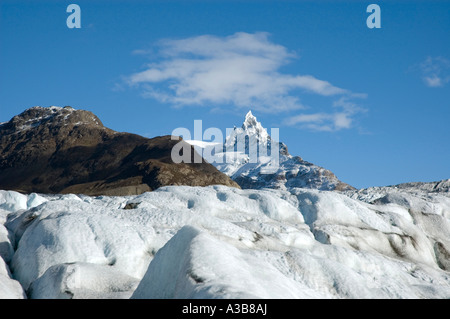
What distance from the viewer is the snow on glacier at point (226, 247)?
16.5 m

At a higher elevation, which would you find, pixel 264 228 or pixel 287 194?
pixel 287 194

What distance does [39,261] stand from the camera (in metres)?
23.0

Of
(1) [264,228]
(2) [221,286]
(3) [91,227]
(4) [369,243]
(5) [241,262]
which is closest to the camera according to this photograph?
(2) [221,286]

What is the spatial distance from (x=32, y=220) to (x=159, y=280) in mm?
14757

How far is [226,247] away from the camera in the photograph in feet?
58.7

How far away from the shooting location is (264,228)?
32625 mm

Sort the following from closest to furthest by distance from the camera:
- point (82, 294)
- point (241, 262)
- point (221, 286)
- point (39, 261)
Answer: point (221, 286), point (241, 262), point (82, 294), point (39, 261)

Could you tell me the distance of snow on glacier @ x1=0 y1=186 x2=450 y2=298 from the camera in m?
16.5

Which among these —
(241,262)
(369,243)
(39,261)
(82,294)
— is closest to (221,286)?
(241,262)
